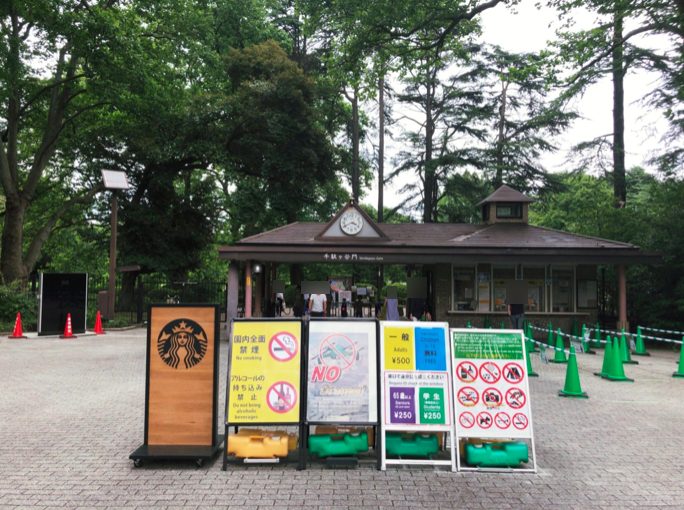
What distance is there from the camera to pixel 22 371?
1045 centimetres

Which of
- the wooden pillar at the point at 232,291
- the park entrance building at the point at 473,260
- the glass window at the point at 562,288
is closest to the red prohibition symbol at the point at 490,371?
the park entrance building at the point at 473,260

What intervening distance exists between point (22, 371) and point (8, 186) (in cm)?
1363

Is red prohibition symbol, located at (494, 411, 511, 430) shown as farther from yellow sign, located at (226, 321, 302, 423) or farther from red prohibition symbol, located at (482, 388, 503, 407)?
yellow sign, located at (226, 321, 302, 423)

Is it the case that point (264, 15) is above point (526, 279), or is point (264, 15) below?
above

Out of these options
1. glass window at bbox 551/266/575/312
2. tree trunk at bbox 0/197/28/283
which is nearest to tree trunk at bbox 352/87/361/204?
glass window at bbox 551/266/575/312

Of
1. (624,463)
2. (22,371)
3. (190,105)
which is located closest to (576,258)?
(624,463)

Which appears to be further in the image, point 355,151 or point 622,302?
point 355,151

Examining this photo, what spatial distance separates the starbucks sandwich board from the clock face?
12541 mm

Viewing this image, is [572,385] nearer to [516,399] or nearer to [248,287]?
[516,399]

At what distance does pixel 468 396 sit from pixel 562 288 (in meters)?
13.9

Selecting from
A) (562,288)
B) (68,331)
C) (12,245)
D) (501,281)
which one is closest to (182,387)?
(68,331)

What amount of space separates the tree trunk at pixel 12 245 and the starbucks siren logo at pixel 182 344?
19.1m

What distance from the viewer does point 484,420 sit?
5.14 metres

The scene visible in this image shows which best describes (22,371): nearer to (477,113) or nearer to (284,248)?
(284,248)
